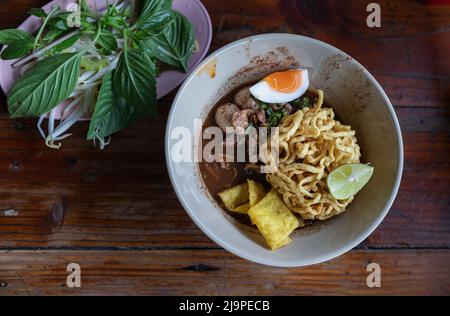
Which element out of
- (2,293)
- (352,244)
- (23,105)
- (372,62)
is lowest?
(2,293)

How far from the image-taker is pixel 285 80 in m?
1.52

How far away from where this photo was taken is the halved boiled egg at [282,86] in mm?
1518

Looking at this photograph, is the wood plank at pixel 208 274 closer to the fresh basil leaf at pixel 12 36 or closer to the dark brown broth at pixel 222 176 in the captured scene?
the dark brown broth at pixel 222 176

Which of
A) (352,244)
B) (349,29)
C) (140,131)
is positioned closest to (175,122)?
(140,131)

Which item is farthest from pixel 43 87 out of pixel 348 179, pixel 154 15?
pixel 348 179

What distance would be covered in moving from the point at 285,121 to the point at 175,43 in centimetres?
46

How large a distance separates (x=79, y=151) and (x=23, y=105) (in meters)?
0.25

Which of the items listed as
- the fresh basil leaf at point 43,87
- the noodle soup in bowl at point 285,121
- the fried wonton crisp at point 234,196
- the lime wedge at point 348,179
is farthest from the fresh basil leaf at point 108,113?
the lime wedge at point 348,179

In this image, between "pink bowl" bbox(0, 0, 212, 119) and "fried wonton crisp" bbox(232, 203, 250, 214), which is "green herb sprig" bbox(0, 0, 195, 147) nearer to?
"pink bowl" bbox(0, 0, 212, 119)

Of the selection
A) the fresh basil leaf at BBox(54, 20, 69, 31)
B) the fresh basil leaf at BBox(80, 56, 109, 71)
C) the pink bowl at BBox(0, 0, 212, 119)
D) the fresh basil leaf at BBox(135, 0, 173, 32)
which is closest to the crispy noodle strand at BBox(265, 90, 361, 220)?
the pink bowl at BBox(0, 0, 212, 119)

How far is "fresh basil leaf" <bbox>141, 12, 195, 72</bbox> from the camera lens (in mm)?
1541

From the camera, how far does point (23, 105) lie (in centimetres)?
143

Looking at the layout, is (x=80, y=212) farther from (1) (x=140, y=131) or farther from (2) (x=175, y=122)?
(2) (x=175, y=122)

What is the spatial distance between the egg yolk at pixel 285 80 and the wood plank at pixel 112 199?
0.39 metres
